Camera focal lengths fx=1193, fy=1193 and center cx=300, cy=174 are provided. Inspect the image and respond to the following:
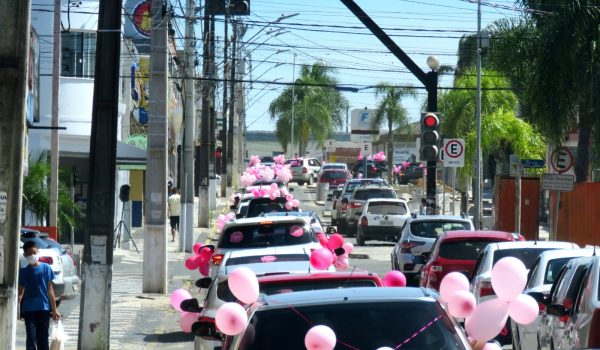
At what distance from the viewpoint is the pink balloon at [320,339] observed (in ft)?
22.9

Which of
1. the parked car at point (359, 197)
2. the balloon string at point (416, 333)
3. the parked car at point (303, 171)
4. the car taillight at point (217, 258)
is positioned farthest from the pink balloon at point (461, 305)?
the parked car at point (303, 171)

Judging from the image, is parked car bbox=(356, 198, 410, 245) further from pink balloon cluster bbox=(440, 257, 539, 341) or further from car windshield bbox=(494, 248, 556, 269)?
pink balloon cluster bbox=(440, 257, 539, 341)

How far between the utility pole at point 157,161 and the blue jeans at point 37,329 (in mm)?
8085

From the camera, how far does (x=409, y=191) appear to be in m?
65.6

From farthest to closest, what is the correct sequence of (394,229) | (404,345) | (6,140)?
(394,229)
(6,140)
(404,345)

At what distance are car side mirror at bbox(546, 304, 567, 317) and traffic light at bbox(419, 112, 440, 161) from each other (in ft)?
48.9

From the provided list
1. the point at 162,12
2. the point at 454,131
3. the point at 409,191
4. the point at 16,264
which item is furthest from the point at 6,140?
the point at 409,191

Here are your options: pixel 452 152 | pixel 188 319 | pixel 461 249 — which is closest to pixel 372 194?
pixel 452 152

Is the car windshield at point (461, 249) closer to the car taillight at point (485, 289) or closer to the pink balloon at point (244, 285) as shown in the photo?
the car taillight at point (485, 289)

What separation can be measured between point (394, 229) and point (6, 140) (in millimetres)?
26541

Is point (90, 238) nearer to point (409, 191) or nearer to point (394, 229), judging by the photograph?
point (394, 229)

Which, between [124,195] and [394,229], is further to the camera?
[394,229]

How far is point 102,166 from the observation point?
15.2 metres

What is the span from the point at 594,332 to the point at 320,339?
4277mm
